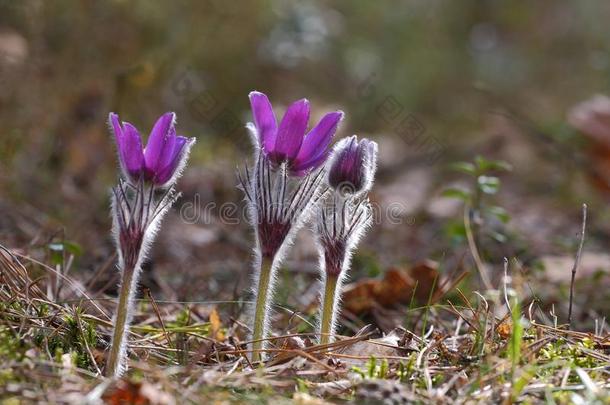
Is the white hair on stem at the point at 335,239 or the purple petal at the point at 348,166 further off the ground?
the purple petal at the point at 348,166

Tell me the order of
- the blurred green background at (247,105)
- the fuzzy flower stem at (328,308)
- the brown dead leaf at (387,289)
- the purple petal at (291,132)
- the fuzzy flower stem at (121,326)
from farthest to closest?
the blurred green background at (247,105)
the brown dead leaf at (387,289)
the fuzzy flower stem at (328,308)
the purple petal at (291,132)
the fuzzy flower stem at (121,326)

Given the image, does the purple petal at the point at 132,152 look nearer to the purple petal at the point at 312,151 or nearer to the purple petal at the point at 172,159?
the purple petal at the point at 172,159

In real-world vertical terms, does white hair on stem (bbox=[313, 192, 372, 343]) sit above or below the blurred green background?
below

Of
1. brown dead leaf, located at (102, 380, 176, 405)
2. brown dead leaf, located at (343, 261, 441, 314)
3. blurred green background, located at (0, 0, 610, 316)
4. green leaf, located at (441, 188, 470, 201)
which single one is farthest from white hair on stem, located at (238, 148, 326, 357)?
green leaf, located at (441, 188, 470, 201)

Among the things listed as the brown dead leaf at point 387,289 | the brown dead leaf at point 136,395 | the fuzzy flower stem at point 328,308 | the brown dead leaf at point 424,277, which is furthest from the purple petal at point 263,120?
the brown dead leaf at point 424,277

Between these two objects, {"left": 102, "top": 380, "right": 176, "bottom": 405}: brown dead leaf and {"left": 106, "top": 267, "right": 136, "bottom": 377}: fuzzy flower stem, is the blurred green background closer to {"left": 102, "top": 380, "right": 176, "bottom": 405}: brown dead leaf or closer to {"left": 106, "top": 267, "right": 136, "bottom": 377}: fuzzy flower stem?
{"left": 106, "top": 267, "right": 136, "bottom": 377}: fuzzy flower stem

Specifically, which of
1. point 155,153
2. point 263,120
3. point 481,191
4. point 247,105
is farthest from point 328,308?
point 247,105

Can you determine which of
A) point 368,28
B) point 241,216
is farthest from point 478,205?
point 368,28

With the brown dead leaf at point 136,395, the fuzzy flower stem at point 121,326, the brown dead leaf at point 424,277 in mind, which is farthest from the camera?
the brown dead leaf at point 424,277
